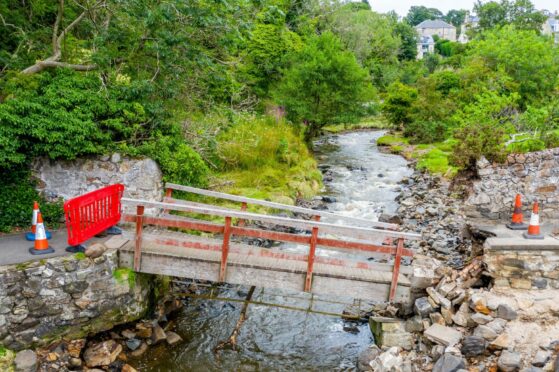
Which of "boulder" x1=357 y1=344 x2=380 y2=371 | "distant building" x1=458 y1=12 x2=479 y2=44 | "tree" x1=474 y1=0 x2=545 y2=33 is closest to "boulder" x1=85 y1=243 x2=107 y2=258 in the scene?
"boulder" x1=357 y1=344 x2=380 y2=371

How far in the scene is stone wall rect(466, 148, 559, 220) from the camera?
926cm

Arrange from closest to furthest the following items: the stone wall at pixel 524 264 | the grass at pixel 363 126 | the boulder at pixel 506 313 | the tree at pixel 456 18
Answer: the boulder at pixel 506 313 < the stone wall at pixel 524 264 < the grass at pixel 363 126 < the tree at pixel 456 18

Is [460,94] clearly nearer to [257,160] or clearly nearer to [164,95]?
[257,160]

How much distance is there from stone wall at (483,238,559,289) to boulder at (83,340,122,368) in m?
7.01

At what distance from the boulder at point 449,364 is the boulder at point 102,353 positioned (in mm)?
5599

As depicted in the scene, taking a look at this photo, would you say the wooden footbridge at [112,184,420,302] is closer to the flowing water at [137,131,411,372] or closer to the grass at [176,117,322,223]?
the flowing water at [137,131,411,372]

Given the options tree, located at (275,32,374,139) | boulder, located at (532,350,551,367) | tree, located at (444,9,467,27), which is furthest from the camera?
tree, located at (444,9,467,27)

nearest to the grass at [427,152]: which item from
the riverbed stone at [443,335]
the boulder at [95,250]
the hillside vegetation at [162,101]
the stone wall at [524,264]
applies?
the hillside vegetation at [162,101]

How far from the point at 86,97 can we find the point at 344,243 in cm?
653

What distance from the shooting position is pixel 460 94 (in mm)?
31875

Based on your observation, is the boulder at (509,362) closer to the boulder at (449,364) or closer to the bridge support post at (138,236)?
the boulder at (449,364)

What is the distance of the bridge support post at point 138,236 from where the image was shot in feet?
25.8

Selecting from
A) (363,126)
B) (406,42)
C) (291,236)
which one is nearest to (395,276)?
(291,236)

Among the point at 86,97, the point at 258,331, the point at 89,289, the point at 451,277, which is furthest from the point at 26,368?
the point at 451,277
